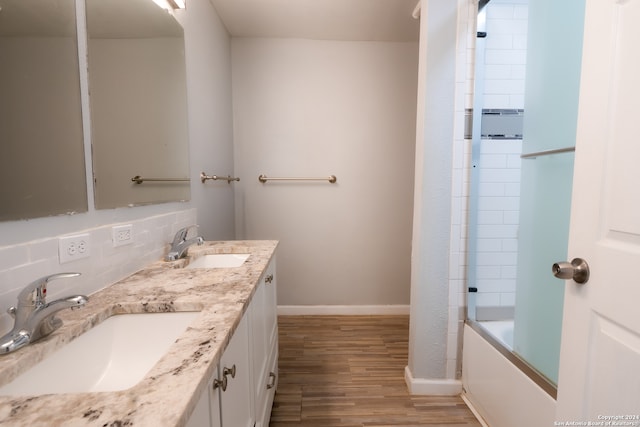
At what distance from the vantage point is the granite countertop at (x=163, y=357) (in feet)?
1.30

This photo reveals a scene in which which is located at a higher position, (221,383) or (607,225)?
(607,225)

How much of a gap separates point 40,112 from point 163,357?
714 mm

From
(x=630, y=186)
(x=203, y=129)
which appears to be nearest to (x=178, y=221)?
(x=203, y=129)

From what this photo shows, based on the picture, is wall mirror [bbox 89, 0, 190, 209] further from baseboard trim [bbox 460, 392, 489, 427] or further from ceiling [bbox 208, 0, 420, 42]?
baseboard trim [bbox 460, 392, 489, 427]

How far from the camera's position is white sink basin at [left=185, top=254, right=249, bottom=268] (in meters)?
1.38

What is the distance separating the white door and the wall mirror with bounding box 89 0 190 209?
57.0 inches

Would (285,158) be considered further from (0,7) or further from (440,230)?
(0,7)

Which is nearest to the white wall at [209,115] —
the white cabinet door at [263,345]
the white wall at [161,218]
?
the white wall at [161,218]

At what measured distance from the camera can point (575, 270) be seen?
0.76 meters

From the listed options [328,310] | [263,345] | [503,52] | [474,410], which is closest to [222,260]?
[263,345]

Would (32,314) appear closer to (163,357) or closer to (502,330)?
(163,357)

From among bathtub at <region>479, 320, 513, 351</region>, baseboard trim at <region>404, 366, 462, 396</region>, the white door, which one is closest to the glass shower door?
bathtub at <region>479, 320, 513, 351</region>

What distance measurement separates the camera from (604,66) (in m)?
0.69

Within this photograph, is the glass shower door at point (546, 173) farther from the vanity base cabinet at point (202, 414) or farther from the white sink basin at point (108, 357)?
the white sink basin at point (108, 357)
